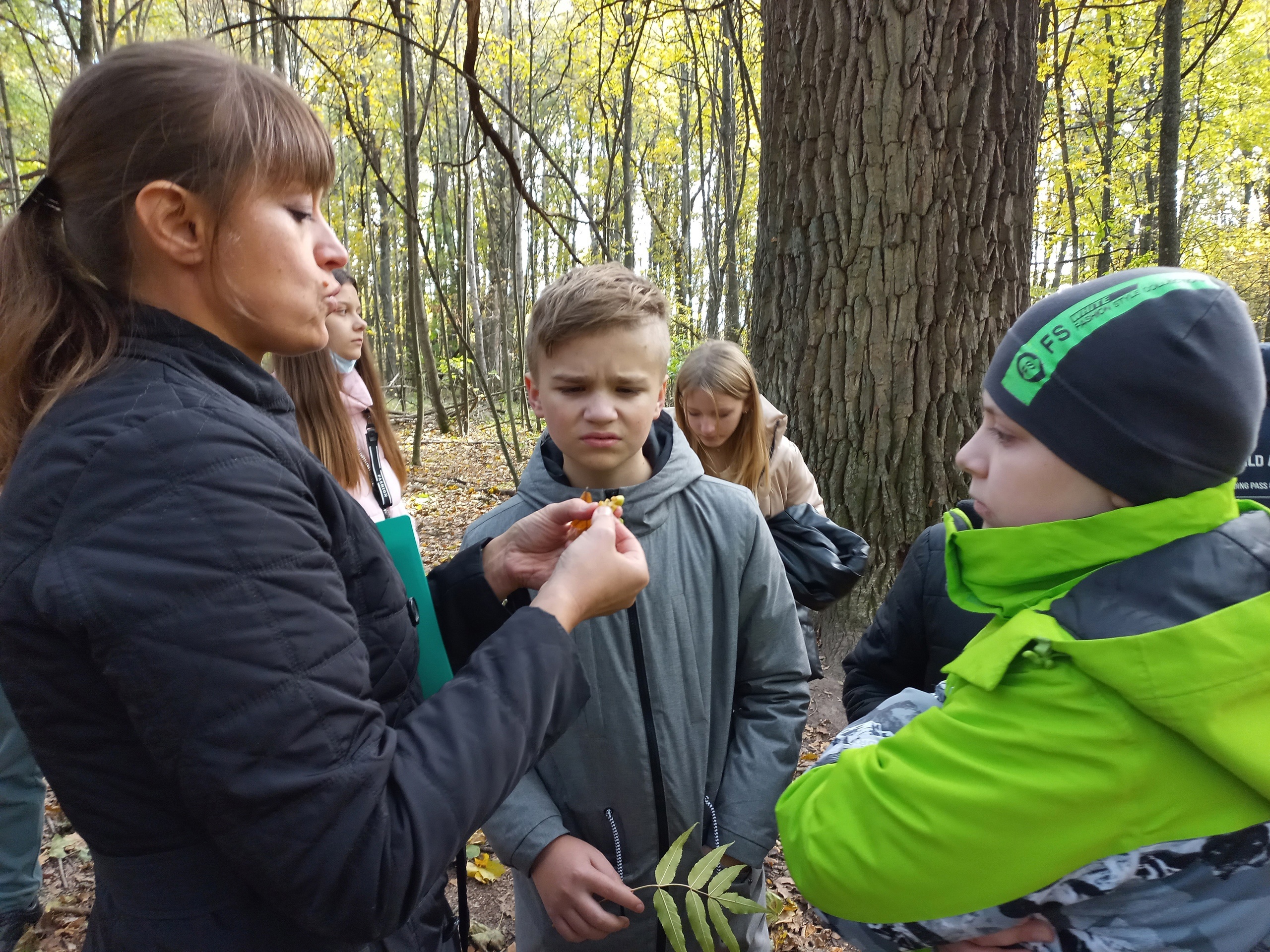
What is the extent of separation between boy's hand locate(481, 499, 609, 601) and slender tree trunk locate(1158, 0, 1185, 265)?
593cm

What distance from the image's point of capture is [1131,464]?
0.99 m

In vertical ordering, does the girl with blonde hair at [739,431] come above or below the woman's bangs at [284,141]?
below

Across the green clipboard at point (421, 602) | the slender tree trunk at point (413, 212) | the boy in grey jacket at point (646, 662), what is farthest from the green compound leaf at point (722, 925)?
the slender tree trunk at point (413, 212)

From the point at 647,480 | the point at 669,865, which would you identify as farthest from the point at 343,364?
the point at 669,865

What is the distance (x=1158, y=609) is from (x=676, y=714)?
3.28ft

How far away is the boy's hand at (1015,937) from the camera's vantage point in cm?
102

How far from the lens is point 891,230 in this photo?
3334mm

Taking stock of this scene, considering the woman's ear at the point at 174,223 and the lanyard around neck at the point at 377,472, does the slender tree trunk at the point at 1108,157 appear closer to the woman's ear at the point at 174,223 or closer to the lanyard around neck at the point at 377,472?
the lanyard around neck at the point at 377,472

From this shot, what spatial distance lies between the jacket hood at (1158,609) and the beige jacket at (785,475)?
2.16 meters

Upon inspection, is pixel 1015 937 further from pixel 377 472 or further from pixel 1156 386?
pixel 377 472

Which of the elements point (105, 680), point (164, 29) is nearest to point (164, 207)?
point (105, 680)

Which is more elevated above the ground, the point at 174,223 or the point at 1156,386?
the point at 174,223

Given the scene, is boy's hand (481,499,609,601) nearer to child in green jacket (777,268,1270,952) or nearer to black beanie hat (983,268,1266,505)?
child in green jacket (777,268,1270,952)

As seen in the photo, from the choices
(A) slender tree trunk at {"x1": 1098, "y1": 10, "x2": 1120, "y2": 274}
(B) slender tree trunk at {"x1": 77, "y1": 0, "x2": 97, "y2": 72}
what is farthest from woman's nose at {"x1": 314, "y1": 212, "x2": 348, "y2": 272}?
(A) slender tree trunk at {"x1": 1098, "y1": 10, "x2": 1120, "y2": 274}
